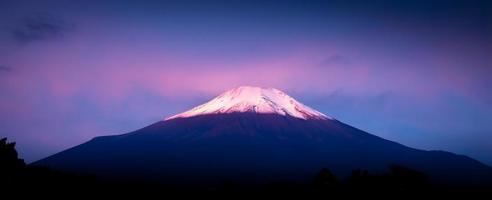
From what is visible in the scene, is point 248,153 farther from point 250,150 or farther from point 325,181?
point 325,181

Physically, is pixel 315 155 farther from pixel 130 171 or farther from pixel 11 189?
pixel 11 189

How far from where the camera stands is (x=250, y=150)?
14175 centimetres

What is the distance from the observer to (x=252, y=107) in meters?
180

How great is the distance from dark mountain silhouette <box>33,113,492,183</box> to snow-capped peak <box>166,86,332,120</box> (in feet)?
15.6

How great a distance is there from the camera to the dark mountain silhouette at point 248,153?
119m

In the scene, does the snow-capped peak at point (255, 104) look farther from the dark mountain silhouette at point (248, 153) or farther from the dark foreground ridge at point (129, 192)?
the dark foreground ridge at point (129, 192)

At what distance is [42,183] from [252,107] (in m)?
144

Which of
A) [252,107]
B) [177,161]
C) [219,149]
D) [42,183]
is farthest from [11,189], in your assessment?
[252,107]

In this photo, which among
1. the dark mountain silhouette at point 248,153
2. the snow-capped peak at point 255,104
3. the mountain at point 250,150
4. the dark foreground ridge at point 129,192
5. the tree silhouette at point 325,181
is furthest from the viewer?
the snow-capped peak at point 255,104

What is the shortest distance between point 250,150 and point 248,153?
11.7 feet

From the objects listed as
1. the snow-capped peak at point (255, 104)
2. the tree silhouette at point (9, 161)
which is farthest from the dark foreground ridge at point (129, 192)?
the snow-capped peak at point (255, 104)

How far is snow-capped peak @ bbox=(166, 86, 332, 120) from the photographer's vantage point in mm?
177750

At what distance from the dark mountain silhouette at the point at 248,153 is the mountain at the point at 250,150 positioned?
23 centimetres

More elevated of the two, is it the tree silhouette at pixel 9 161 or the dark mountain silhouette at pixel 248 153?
the dark mountain silhouette at pixel 248 153
